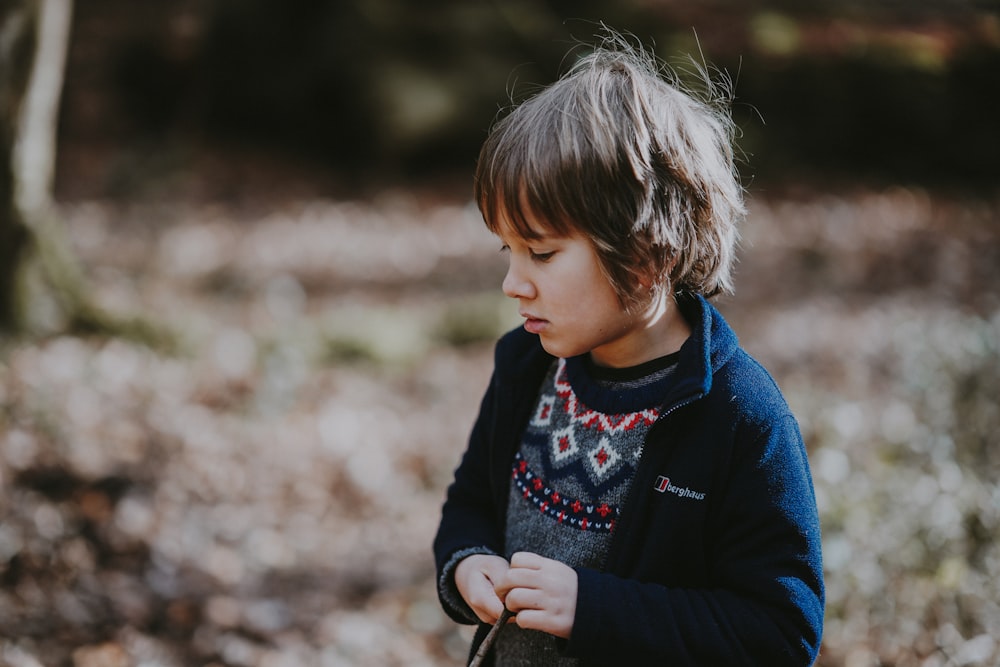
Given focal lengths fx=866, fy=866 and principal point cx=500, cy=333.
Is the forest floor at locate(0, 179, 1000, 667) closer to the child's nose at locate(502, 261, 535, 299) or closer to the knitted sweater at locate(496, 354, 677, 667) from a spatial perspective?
the knitted sweater at locate(496, 354, 677, 667)

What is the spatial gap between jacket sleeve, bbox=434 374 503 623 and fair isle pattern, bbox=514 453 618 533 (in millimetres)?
145

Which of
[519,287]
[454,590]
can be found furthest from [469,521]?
[519,287]

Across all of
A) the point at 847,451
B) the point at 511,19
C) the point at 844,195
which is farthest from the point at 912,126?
the point at 847,451

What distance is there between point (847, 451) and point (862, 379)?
4.19 ft

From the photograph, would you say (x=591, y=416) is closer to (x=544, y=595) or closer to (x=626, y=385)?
(x=626, y=385)

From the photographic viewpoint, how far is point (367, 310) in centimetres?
728

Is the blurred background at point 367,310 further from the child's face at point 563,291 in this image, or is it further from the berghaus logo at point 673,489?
the child's face at point 563,291

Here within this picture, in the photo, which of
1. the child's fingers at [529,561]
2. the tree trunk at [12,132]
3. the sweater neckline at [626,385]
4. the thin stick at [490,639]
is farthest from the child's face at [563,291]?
the tree trunk at [12,132]

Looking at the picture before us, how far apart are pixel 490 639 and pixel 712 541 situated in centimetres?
50

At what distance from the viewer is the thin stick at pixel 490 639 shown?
1.76m

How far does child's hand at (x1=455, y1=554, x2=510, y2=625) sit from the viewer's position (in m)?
1.84

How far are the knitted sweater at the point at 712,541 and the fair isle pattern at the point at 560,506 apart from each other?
2.2 inches

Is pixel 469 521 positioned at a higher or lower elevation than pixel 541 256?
lower

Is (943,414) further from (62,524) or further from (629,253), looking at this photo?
(62,524)
